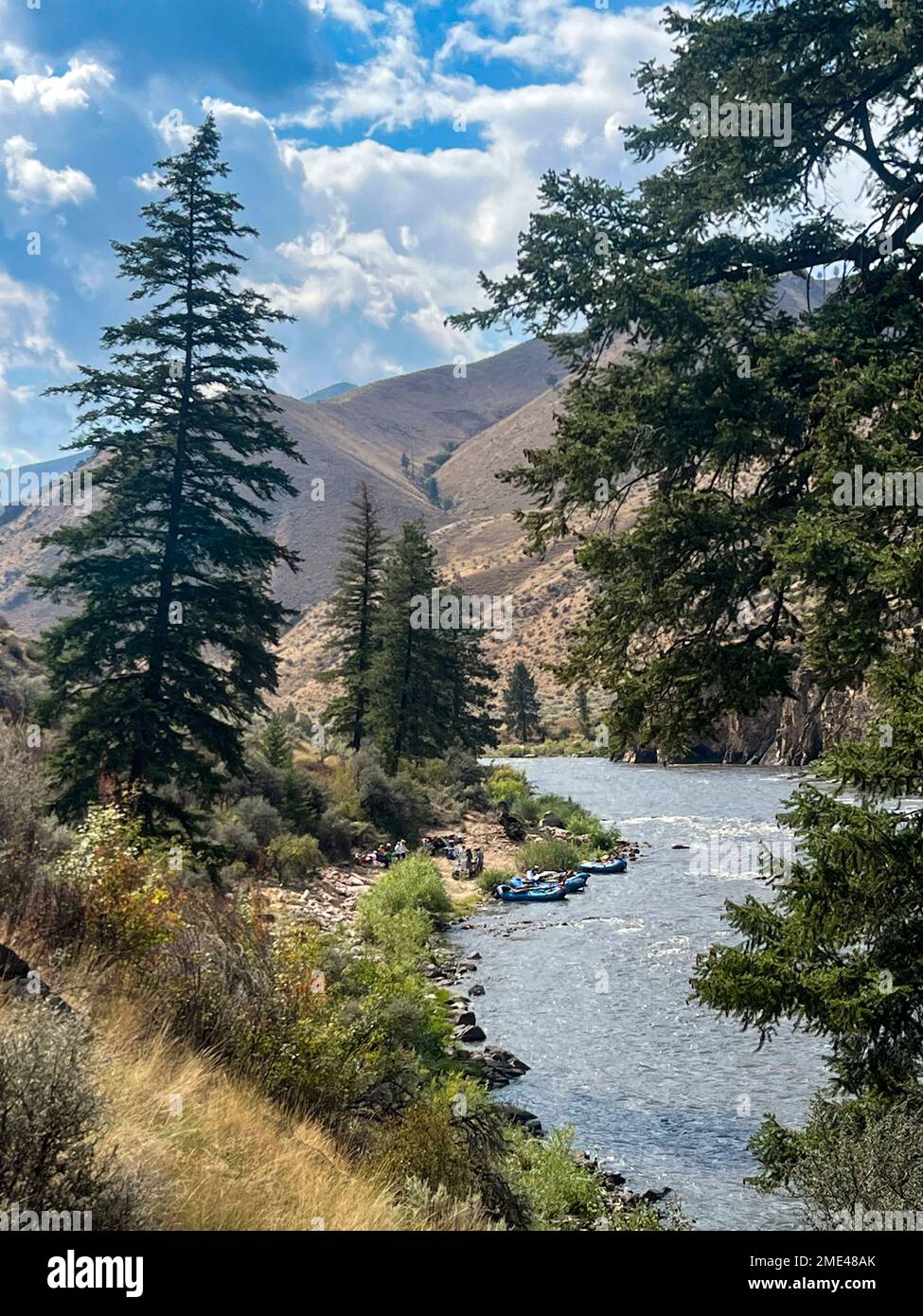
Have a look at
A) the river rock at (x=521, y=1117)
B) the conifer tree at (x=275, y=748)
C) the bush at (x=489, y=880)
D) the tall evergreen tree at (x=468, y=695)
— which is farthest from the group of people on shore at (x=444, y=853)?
the river rock at (x=521, y=1117)

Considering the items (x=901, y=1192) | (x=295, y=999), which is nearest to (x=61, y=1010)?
(x=295, y=999)

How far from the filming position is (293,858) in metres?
27.9

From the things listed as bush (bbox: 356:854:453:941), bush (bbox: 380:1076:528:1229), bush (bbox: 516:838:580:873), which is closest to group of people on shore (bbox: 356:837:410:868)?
bush (bbox: 356:854:453:941)

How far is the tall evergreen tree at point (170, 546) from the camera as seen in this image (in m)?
15.1

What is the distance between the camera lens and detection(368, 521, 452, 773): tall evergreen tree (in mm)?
45219

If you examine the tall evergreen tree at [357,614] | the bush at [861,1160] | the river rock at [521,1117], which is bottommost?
the river rock at [521,1117]

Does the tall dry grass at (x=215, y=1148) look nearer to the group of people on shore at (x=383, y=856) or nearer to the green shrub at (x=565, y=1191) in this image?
the green shrub at (x=565, y=1191)

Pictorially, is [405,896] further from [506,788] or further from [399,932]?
[506,788]

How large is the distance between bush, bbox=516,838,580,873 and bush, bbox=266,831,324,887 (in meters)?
10.4

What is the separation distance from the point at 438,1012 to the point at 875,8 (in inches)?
670

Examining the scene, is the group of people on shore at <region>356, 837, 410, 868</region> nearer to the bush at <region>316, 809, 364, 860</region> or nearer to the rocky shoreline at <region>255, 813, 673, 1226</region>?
the bush at <region>316, 809, 364, 860</region>

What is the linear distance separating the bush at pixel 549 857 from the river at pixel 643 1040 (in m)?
2.08

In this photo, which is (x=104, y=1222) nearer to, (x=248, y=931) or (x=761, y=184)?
(x=248, y=931)

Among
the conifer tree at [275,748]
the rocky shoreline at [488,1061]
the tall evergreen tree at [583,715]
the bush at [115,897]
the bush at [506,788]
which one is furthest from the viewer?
the tall evergreen tree at [583,715]
